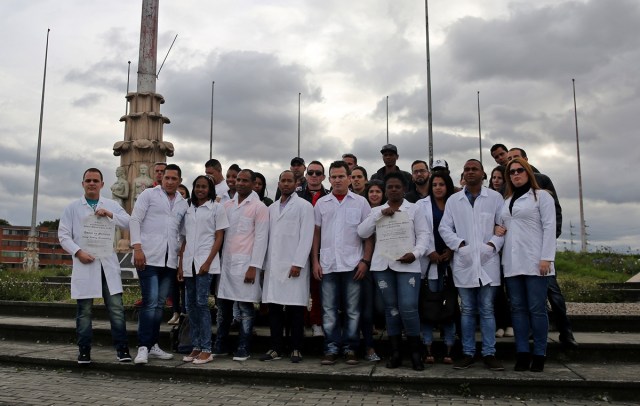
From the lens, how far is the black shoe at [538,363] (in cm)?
489

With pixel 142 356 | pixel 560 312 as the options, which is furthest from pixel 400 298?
pixel 142 356

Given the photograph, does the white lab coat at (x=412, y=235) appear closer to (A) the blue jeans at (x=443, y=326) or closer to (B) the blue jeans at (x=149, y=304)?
(A) the blue jeans at (x=443, y=326)

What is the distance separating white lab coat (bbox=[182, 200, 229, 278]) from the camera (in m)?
5.57

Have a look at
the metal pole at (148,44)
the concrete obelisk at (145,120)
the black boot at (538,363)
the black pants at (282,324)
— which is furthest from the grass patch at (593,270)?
the metal pole at (148,44)

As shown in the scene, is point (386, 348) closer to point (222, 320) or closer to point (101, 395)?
point (222, 320)

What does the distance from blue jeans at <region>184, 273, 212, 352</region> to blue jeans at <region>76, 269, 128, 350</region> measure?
2.40ft

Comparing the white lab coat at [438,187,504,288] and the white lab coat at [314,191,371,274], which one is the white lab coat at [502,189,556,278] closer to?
the white lab coat at [438,187,504,288]

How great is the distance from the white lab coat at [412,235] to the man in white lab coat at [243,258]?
43.8 inches

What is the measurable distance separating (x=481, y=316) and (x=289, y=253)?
2.00 metres

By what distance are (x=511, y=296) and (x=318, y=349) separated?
214 centimetres

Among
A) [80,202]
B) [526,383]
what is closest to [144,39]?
[80,202]

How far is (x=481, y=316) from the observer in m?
5.00

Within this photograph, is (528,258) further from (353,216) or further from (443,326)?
(353,216)

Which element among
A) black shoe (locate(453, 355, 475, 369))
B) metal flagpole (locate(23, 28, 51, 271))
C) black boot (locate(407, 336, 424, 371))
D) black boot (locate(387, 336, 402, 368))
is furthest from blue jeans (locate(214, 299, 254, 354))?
metal flagpole (locate(23, 28, 51, 271))
